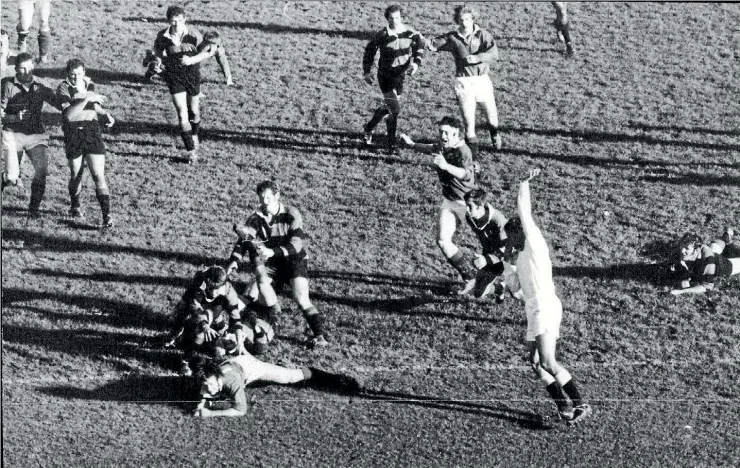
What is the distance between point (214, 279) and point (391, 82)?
4261mm

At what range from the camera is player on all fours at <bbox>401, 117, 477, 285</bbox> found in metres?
13.5

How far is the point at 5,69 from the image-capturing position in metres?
15.9

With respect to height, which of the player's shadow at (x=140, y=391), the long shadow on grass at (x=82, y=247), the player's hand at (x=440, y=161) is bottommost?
the player's shadow at (x=140, y=391)

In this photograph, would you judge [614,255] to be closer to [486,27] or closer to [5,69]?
[486,27]

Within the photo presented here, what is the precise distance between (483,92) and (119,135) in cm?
476

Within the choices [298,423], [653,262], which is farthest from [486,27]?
[298,423]

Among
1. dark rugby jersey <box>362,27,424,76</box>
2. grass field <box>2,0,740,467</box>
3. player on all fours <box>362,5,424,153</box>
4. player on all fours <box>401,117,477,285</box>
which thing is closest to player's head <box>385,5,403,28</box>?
player on all fours <box>362,5,424,153</box>

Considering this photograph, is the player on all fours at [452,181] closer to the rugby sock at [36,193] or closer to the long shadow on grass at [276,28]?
the rugby sock at [36,193]

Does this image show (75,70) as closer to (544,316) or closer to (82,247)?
(82,247)

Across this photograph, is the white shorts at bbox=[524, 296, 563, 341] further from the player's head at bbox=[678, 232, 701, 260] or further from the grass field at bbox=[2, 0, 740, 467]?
the player's head at bbox=[678, 232, 701, 260]

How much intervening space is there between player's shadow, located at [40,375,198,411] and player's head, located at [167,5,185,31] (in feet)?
15.2

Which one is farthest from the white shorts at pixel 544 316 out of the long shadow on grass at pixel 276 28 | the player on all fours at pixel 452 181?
the long shadow on grass at pixel 276 28

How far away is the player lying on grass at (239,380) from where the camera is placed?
491 inches

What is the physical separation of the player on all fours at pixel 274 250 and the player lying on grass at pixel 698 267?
409cm
